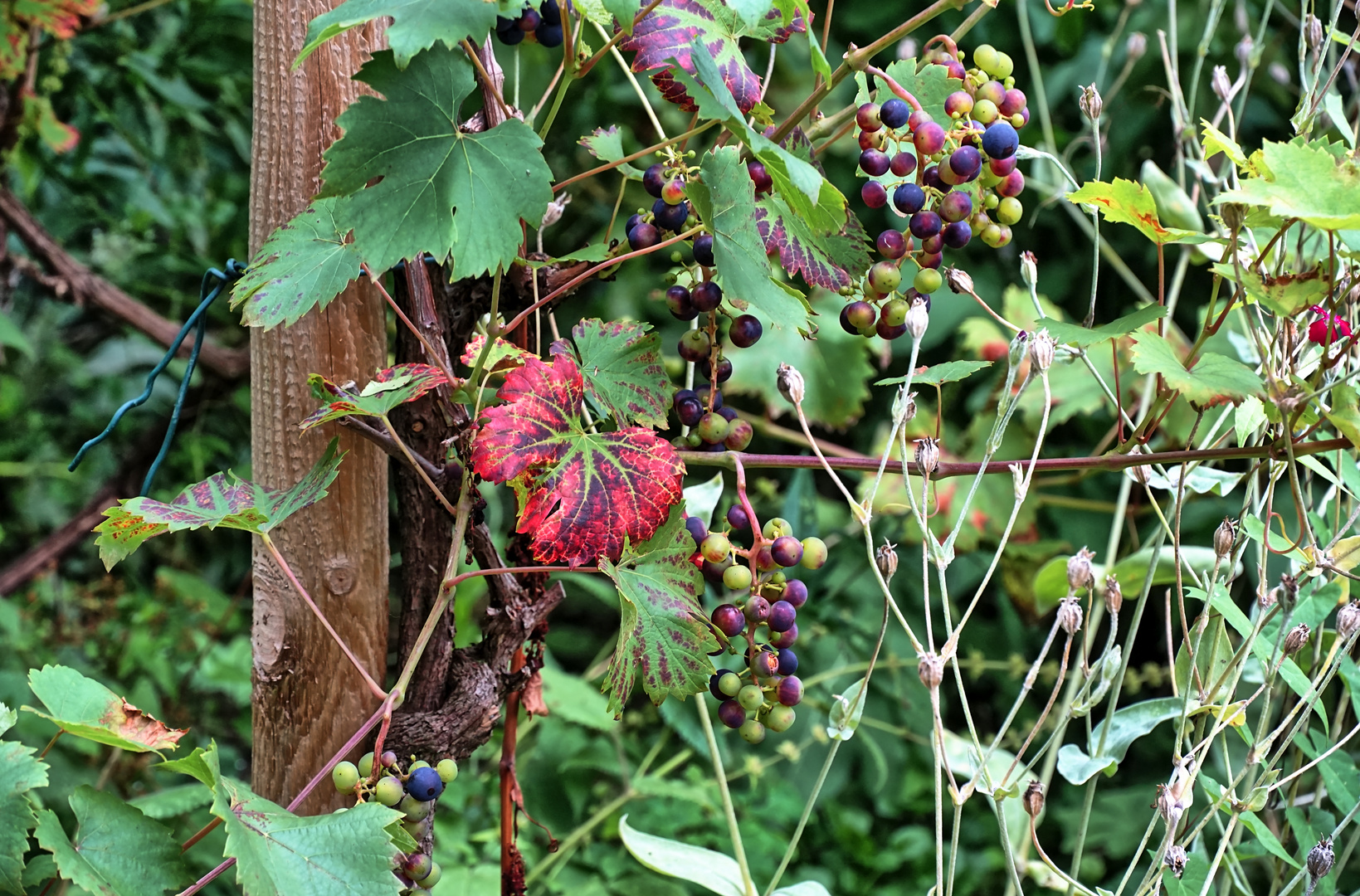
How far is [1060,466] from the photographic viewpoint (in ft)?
1.98

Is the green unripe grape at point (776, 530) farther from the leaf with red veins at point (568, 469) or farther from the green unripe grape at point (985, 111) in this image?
the green unripe grape at point (985, 111)

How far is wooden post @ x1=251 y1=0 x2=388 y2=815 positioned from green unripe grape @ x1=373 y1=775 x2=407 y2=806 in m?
0.12

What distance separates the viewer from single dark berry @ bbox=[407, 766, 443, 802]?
576 mm

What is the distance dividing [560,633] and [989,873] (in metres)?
0.73

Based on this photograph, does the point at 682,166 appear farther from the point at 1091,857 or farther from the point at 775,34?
the point at 1091,857

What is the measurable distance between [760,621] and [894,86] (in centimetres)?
31

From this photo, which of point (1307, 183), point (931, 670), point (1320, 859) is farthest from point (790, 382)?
point (1320, 859)

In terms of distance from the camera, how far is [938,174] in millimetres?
590

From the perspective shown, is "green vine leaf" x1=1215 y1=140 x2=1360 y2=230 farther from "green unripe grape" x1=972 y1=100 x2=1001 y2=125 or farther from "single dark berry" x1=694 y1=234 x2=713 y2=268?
"single dark berry" x1=694 y1=234 x2=713 y2=268

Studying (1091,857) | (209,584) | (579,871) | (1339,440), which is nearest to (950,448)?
(1091,857)

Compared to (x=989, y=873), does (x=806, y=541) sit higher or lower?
higher

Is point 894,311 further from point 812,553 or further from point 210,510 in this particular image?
point 210,510

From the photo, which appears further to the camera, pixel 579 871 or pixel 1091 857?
pixel 1091 857

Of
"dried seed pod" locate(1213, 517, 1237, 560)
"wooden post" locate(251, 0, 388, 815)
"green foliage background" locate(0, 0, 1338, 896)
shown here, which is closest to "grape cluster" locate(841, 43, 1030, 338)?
"dried seed pod" locate(1213, 517, 1237, 560)
